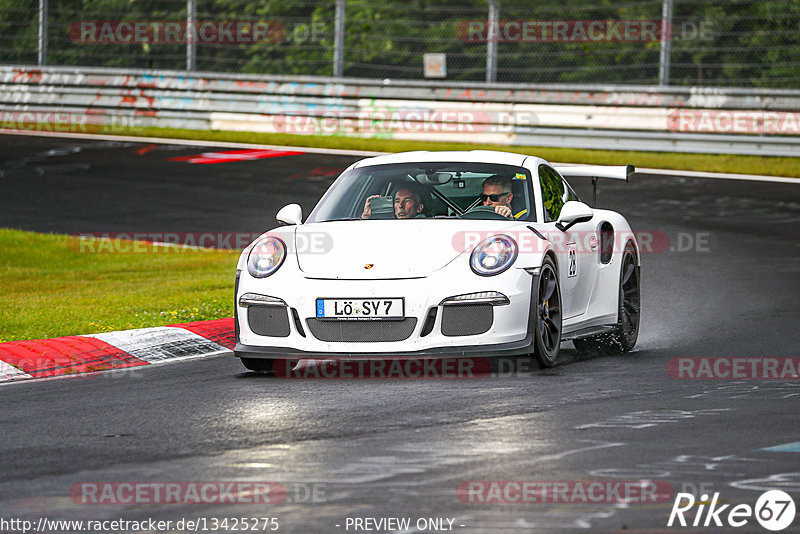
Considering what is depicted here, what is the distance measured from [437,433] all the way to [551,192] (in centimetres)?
342

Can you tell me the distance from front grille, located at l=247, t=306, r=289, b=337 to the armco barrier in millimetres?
13275

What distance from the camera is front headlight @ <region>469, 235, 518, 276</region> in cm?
762

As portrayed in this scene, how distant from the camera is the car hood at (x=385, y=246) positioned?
7.61 meters

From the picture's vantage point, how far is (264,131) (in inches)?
933

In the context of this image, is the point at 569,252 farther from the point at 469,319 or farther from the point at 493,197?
the point at 469,319

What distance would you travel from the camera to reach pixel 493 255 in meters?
7.70

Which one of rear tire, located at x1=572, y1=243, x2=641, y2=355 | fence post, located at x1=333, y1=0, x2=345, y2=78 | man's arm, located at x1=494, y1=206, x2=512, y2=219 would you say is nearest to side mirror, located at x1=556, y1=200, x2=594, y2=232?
man's arm, located at x1=494, y1=206, x2=512, y2=219

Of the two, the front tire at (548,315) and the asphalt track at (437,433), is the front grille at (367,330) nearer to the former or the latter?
the asphalt track at (437,433)

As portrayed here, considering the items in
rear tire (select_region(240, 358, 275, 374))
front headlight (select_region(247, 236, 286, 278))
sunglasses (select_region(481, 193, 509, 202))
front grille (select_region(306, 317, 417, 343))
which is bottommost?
rear tire (select_region(240, 358, 275, 374))

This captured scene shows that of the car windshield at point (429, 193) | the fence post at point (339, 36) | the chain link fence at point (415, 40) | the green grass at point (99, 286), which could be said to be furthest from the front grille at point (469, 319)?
the fence post at point (339, 36)

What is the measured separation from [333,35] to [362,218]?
1509 centimetres

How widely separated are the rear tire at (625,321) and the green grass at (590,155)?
10.4 metres

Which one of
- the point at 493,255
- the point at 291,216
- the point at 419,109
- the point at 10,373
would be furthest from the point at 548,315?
the point at 419,109

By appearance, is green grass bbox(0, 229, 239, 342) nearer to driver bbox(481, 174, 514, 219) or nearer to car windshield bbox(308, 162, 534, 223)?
car windshield bbox(308, 162, 534, 223)
